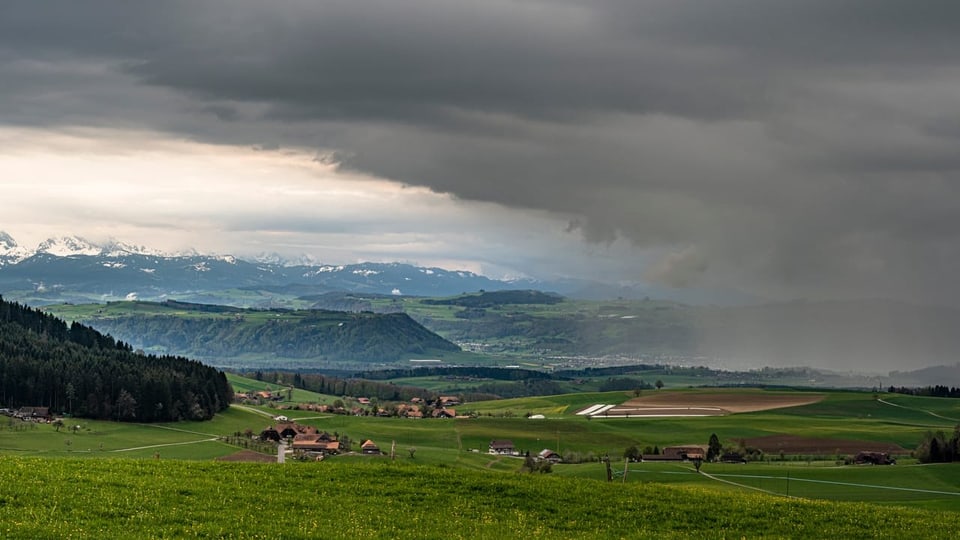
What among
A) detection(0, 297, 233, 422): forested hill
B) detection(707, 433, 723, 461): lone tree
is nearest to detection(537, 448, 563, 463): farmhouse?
detection(707, 433, 723, 461): lone tree

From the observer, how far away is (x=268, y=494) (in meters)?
38.5

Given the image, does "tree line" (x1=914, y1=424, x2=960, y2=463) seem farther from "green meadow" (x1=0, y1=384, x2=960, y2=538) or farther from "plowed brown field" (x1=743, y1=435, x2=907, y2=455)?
"green meadow" (x1=0, y1=384, x2=960, y2=538)

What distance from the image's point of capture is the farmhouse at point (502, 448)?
138988mm

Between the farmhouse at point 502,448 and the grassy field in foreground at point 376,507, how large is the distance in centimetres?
9463

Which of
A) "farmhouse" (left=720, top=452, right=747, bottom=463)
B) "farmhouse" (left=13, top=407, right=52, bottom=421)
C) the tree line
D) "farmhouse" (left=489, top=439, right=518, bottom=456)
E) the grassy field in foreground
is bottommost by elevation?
A: "farmhouse" (left=489, top=439, right=518, bottom=456)

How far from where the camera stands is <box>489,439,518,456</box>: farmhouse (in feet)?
456

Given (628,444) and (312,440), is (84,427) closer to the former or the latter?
(312,440)

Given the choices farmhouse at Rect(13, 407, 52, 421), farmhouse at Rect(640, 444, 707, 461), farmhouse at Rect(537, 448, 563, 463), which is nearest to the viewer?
farmhouse at Rect(640, 444, 707, 461)

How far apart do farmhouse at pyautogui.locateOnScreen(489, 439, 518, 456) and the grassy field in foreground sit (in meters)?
94.6

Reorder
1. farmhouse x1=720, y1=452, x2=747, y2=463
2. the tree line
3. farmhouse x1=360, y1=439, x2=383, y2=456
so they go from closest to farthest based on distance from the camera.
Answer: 1. the tree line
2. farmhouse x1=360, y1=439, x2=383, y2=456
3. farmhouse x1=720, y1=452, x2=747, y2=463

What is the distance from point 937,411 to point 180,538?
194047mm

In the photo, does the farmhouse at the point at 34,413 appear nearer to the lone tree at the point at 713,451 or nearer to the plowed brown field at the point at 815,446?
the lone tree at the point at 713,451

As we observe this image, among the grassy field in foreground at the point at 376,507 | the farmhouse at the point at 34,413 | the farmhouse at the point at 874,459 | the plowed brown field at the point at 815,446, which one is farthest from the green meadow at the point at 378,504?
the farmhouse at the point at 34,413

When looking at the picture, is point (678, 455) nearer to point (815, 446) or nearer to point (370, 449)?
point (815, 446)
